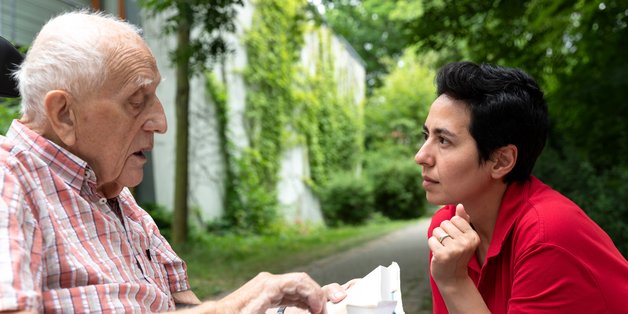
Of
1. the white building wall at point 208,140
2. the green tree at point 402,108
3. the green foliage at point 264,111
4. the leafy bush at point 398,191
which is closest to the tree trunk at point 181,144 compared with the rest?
the white building wall at point 208,140

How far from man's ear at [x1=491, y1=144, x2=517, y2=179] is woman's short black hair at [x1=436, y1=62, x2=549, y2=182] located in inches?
0.7

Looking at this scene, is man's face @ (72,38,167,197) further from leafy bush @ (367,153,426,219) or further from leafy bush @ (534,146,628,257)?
leafy bush @ (367,153,426,219)

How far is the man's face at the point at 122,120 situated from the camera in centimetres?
168

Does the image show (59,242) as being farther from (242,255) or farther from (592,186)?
(242,255)

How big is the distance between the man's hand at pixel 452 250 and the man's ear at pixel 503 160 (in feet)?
0.65

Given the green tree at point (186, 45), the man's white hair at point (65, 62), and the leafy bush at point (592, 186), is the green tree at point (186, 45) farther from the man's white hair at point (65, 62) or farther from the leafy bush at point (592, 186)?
the man's white hair at point (65, 62)

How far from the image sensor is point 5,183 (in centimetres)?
147

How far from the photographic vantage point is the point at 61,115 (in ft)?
5.44

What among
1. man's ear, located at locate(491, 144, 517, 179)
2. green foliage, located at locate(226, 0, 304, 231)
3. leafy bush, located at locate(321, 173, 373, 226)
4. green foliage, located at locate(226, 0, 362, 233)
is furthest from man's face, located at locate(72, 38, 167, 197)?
leafy bush, located at locate(321, 173, 373, 226)

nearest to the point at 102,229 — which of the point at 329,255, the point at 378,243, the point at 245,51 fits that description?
the point at 329,255

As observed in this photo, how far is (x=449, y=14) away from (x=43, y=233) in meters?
7.30

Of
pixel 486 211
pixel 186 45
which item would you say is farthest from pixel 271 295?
pixel 186 45

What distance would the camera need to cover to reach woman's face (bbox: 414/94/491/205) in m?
2.20

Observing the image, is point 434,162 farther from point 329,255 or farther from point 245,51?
point 245,51
